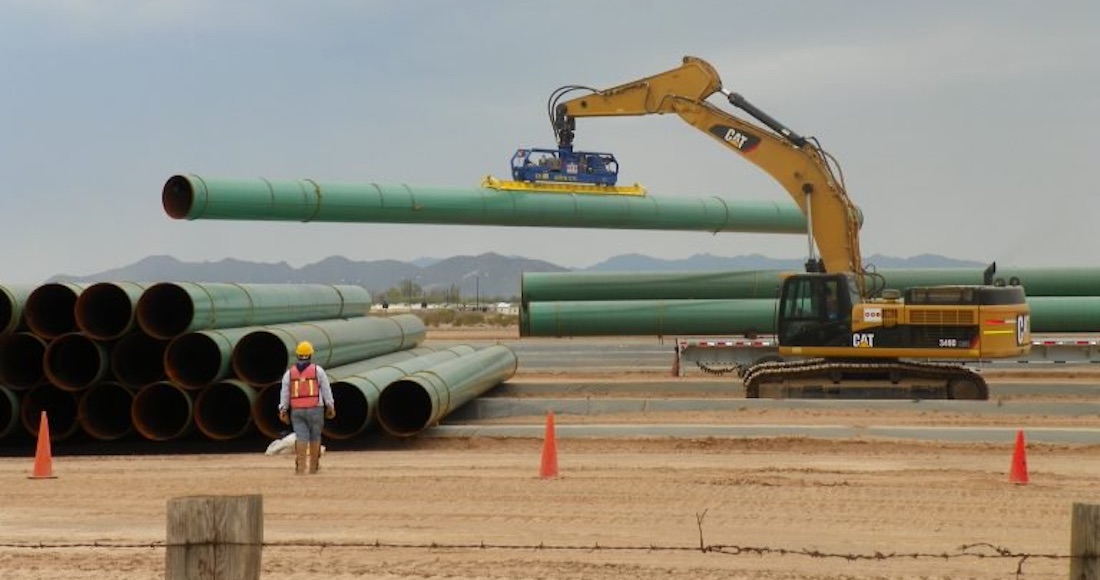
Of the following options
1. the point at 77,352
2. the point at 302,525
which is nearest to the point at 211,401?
the point at 77,352

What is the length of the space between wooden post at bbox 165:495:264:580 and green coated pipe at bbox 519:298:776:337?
28.9m

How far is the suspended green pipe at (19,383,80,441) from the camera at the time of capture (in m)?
19.3

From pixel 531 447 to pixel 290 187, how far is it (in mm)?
16178

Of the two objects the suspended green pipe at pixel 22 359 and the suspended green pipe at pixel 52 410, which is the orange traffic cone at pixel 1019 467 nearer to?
the suspended green pipe at pixel 52 410

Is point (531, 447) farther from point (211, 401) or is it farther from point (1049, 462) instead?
point (1049, 462)

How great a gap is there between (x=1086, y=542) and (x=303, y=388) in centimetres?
1066

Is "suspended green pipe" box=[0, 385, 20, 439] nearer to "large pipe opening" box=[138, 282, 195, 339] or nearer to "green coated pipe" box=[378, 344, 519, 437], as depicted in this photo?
"large pipe opening" box=[138, 282, 195, 339]

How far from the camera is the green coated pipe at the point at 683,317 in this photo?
114 feet

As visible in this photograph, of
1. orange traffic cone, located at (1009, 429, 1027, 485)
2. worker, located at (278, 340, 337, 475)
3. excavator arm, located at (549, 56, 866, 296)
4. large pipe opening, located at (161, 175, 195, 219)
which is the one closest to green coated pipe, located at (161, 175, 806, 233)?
large pipe opening, located at (161, 175, 195, 219)

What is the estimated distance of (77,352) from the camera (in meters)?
19.6

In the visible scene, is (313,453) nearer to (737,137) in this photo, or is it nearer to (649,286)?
(737,137)

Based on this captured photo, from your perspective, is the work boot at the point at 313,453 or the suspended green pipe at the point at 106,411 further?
the suspended green pipe at the point at 106,411

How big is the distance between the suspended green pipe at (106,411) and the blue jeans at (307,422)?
5.14m

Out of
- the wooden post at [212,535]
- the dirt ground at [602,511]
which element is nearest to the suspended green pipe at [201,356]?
the dirt ground at [602,511]
